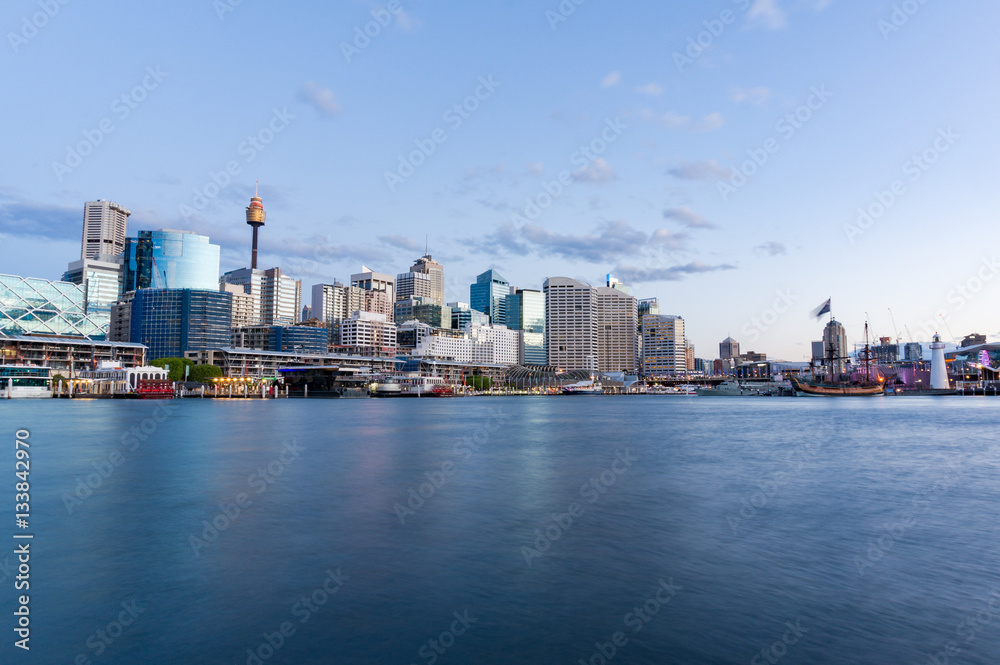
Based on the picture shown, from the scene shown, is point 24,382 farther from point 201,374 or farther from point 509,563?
point 509,563

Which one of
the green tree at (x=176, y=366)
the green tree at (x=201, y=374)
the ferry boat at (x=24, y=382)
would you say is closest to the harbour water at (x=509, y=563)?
the ferry boat at (x=24, y=382)

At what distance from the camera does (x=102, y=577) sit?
1589 centimetres

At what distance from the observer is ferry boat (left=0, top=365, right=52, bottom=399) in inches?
5743

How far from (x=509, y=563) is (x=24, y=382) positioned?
191 metres

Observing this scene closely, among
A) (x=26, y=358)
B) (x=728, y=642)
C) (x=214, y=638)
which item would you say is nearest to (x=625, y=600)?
(x=728, y=642)

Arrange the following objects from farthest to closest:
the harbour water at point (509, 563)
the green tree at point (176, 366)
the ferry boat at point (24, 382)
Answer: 1. the green tree at point (176, 366)
2. the ferry boat at point (24, 382)
3. the harbour water at point (509, 563)

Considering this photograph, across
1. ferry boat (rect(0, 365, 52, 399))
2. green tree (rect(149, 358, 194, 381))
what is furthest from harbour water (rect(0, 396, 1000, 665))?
green tree (rect(149, 358, 194, 381))

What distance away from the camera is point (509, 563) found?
17203 mm

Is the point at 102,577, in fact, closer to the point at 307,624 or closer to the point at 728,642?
the point at 307,624

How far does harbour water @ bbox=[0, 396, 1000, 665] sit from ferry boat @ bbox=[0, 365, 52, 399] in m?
141

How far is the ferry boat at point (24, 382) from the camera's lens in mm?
145875

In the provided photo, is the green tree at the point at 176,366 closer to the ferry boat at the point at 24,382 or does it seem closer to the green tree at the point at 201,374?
the green tree at the point at 201,374

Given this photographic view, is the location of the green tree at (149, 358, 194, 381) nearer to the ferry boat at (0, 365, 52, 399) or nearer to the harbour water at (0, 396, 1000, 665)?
the ferry boat at (0, 365, 52, 399)

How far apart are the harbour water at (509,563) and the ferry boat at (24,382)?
462 feet
